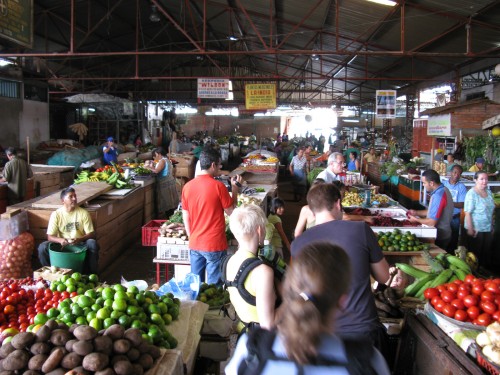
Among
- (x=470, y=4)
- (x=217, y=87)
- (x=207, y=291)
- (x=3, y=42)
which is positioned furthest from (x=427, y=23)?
(x=3, y=42)

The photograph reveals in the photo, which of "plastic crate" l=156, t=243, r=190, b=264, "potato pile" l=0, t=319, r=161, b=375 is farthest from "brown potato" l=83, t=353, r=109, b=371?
"plastic crate" l=156, t=243, r=190, b=264

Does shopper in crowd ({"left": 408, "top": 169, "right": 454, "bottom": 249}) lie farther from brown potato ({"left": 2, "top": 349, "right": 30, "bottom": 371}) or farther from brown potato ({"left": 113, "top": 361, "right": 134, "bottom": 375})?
brown potato ({"left": 2, "top": 349, "right": 30, "bottom": 371})

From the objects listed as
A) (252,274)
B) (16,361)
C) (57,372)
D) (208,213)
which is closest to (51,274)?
(208,213)

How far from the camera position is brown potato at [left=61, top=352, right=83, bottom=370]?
2.41 m

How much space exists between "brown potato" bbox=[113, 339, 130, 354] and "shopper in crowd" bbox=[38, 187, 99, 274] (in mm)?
3967

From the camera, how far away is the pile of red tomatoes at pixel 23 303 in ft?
12.2

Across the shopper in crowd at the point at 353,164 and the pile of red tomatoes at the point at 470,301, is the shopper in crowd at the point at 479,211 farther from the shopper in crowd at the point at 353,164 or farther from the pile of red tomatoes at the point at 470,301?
the shopper in crowd at the point at 353,164

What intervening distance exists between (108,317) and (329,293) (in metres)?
2.01

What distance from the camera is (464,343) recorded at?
285cm

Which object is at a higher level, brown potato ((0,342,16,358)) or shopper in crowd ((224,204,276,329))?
shopper in crowd ((224,204,276,329))

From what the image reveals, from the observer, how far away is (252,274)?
2.78 meters

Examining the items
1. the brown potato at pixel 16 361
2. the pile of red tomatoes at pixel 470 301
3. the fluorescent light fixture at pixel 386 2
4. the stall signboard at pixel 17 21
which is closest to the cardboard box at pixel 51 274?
the brown potato at pixel 16 361

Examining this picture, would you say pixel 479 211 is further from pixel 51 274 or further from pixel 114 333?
pixel 114 333

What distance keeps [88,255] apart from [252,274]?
14.0ft
